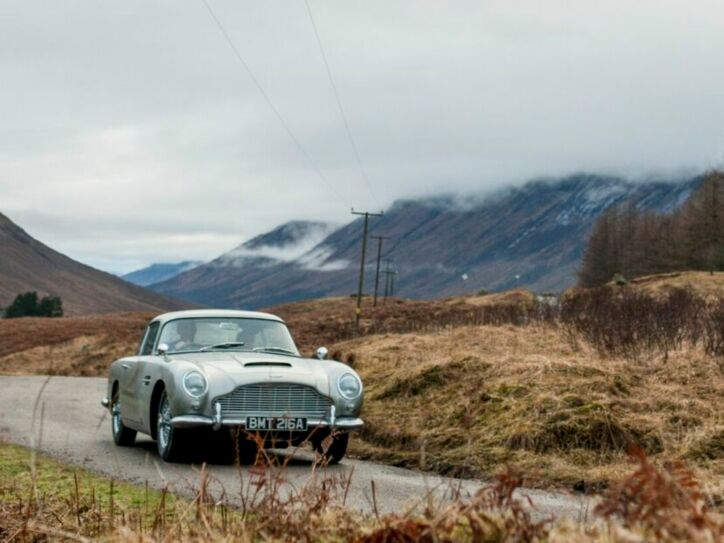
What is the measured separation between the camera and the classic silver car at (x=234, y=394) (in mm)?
10547

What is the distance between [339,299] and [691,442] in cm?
10470

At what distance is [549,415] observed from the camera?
11.7 meters

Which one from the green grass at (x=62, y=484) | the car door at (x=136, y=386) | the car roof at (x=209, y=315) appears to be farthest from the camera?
the car roof at (x=209, y=315)

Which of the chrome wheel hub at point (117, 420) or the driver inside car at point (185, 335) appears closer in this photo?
the driver inside car at point (185, 335)

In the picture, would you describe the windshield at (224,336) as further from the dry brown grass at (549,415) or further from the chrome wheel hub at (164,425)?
the dry brown grass at (549,415)

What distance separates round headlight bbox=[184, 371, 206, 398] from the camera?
10555 mm

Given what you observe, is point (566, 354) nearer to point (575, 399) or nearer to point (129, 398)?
point (575, 399)

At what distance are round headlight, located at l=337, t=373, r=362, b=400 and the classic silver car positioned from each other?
1 cm

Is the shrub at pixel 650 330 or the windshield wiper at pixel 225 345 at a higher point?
the shrub at pixel 650 330

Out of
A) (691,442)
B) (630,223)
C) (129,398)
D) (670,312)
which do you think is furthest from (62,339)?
(630,223)

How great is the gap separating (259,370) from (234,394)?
0.37 meters

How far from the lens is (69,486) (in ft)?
26.6

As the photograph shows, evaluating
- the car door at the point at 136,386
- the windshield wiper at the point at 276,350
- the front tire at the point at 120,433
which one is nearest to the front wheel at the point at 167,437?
the car door at the point at 136,386

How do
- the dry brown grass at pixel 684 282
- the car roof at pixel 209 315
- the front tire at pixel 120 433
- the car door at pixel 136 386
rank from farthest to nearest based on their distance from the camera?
1. the dry brown grass at pixel 684 282
2. the front tire at pixel 120 433
3. the car roof at pixel 209 315
4. the car door at pixel 136 386
